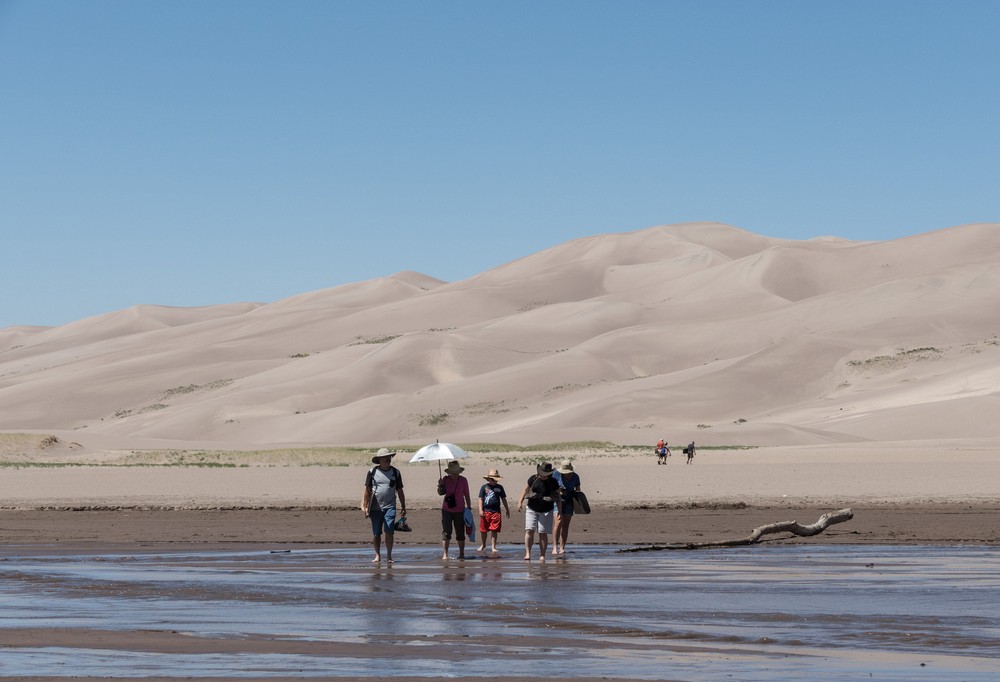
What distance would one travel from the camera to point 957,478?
37688 mm

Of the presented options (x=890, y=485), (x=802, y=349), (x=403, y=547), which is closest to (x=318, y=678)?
(x=403, y=547)

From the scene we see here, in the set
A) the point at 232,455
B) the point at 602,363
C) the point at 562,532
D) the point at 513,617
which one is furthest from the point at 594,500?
the point at 602,363

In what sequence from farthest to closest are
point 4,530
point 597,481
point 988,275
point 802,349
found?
point 988,275 → point 802,349 → point 597,481 → point 4,530

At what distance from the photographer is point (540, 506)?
2030cm

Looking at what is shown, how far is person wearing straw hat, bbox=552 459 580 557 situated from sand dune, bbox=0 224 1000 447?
147ft

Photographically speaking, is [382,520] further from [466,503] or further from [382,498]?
[466,503]

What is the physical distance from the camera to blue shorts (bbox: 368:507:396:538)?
1972cm

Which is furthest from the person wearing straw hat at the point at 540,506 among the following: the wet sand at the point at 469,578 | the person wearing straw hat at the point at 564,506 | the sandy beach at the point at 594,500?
the sandy beach at the point at 594,500

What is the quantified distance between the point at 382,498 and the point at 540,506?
210 cm

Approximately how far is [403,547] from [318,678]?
43.5 feet

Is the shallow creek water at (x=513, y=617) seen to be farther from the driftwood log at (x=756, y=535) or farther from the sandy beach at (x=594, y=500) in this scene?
the sandy beach at (x=594, y=500)

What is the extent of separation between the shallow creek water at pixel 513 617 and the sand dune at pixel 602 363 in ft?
157

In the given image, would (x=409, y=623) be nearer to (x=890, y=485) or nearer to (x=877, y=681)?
(x=877, y=681)

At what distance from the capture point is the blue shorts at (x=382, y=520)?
19.7 m
